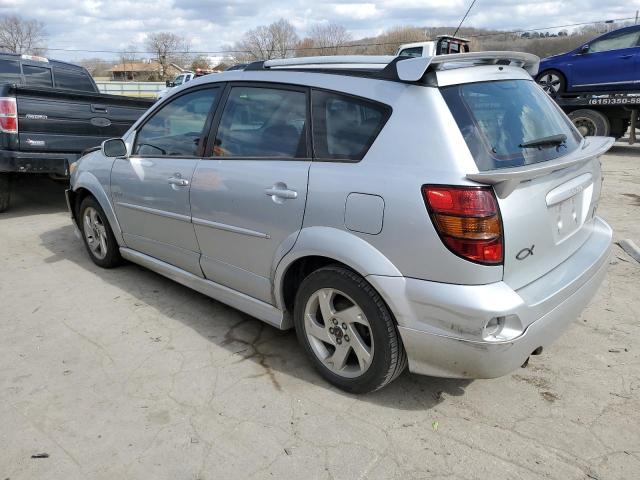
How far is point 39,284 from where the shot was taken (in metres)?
4.41

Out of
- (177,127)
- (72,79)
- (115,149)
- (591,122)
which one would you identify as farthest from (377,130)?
(591,122)

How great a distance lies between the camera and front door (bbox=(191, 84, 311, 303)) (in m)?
2.85

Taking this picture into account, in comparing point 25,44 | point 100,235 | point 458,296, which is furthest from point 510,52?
point 25,44

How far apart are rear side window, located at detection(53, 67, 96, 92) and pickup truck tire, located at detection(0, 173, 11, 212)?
Result: 120 inches

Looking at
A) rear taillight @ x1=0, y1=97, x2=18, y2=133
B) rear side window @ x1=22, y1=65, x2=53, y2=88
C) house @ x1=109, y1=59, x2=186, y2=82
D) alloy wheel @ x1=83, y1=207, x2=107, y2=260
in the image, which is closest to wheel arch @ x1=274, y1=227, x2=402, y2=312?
alloy wheel @ x1=83, y1=207, x2=107, y2=260

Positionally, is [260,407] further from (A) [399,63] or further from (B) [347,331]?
(A) [399,63]

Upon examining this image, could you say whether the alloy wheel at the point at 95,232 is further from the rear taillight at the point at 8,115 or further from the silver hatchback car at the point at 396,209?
the rear taillight at the point at 8,115

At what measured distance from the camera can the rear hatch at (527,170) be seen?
2270 millimetres

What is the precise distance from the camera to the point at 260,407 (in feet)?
8.90

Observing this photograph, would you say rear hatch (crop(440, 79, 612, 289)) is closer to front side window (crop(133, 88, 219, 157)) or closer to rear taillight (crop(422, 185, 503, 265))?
rear taillight (crop(422, 185, 503, 265))

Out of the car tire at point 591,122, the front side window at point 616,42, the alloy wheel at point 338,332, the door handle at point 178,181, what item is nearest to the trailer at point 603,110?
the car tire at point 591,122

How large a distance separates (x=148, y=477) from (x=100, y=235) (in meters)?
2.97

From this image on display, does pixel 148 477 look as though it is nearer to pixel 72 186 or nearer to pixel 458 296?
pixel 458 296

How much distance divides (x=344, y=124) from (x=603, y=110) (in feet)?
34.3
